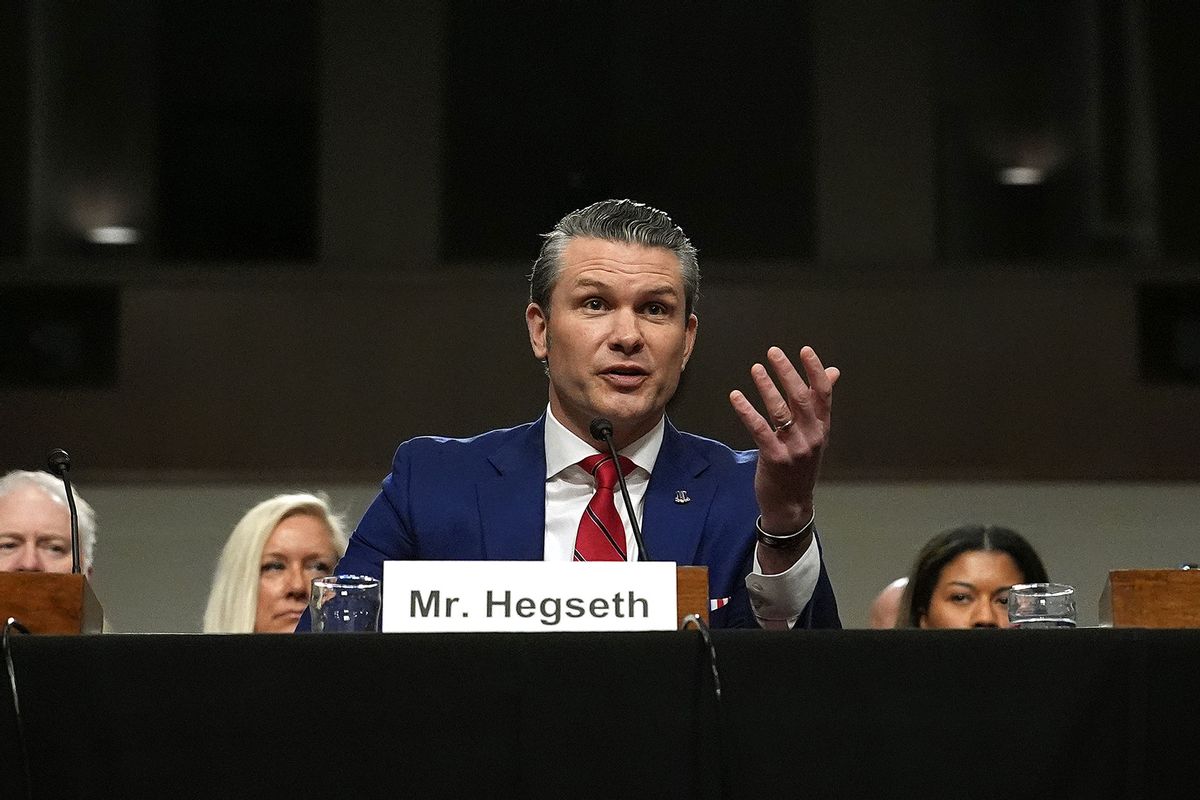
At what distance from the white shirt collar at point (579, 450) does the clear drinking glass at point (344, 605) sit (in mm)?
493

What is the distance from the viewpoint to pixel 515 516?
6.82ft

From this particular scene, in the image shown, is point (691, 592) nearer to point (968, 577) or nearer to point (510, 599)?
point (510, 599)

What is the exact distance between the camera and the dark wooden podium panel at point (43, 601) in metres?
1.62

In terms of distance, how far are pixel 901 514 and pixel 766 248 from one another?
859 millimetres

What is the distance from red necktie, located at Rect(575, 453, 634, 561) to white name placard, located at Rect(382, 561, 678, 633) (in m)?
0.42

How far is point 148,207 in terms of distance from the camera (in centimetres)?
462

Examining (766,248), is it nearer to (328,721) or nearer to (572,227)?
(572,227)

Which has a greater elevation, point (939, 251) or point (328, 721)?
point (939, 251)

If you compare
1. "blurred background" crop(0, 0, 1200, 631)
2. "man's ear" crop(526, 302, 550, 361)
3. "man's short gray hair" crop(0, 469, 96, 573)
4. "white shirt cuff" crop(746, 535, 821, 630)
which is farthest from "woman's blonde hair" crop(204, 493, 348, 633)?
"white shirt cuff" crop(746, 535, 821, 630)

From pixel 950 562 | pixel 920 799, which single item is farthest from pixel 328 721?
pixel 950 562

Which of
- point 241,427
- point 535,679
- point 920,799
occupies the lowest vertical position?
point 920,799

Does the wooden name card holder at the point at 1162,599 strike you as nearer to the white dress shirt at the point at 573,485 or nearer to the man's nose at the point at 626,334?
the white dress shirt at the point at 573,485

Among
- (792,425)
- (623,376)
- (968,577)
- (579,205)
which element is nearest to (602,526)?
(623,376)

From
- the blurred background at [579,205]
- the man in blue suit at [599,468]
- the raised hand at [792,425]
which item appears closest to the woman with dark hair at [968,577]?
the man in blue suit at [599,468]
